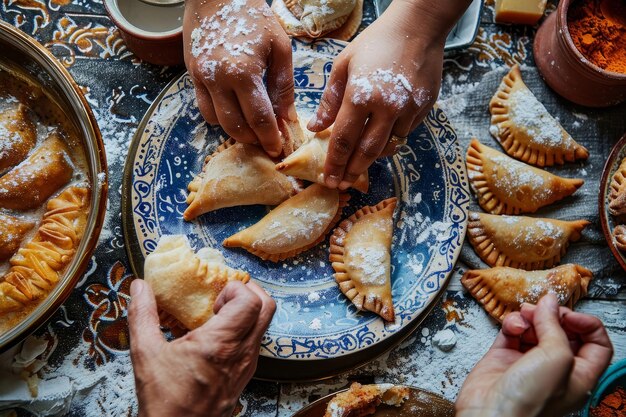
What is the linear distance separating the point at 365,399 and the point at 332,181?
72cm

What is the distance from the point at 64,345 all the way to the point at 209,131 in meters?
0.89

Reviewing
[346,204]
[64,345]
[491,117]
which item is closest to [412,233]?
[346,204]

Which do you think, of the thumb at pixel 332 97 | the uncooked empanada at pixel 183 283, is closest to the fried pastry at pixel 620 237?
the thumb at pixel 332 97

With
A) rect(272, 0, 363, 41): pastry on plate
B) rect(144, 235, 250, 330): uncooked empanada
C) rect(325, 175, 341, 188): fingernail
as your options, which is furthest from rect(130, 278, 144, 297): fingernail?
rect(272, 0, 363, 41): pastry on plate

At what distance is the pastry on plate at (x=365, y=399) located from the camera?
1.80 m

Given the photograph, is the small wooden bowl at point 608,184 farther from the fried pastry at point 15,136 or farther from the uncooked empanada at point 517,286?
the fried pastry at point 15,136

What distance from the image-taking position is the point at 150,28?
208cm

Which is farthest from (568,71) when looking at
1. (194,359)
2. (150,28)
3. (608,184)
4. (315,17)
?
(194,359)

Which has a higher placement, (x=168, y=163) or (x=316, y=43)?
(x=316, y=43)

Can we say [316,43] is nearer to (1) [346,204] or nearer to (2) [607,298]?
(1) [346,204]

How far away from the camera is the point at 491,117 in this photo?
2213mm

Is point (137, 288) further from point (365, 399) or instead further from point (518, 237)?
point (518, 237)

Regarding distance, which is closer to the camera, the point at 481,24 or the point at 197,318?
the point at 197,318

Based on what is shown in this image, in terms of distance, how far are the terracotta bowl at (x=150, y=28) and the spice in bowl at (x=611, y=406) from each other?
76.2 inches
